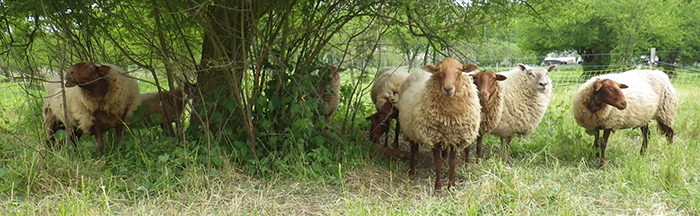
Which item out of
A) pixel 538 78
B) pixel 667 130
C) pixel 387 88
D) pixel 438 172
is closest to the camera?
pixel 438 172

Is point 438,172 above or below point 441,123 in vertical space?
below

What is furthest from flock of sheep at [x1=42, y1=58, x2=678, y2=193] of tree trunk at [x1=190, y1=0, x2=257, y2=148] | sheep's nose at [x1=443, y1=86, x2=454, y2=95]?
tree trunk at [x1=190, y1=0, x2=257, y2=148]

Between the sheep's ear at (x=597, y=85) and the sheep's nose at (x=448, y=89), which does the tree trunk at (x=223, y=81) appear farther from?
the sheep's ear at (x=597, y=85)

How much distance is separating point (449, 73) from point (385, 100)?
71.0 inches

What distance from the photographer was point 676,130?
5988mm

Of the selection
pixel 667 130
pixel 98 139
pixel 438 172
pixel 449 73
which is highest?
pixel 449 73

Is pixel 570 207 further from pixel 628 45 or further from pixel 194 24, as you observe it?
pixel 628 45

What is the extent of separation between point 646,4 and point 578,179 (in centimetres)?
2114

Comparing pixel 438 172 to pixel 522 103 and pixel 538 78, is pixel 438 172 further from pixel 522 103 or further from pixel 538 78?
pixel 538 78

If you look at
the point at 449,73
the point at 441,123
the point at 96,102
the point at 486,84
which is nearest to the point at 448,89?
the point at 449,73

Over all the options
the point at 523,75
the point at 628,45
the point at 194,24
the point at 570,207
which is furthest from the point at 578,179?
the point at 628,45

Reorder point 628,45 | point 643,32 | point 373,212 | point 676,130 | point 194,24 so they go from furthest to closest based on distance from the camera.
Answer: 1. point 643,32
2. point 628,45
3. point 676,130
4. point 194,24
5. point 373,212

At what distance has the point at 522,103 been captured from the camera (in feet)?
16.2

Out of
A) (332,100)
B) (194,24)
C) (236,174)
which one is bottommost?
(236,174)
